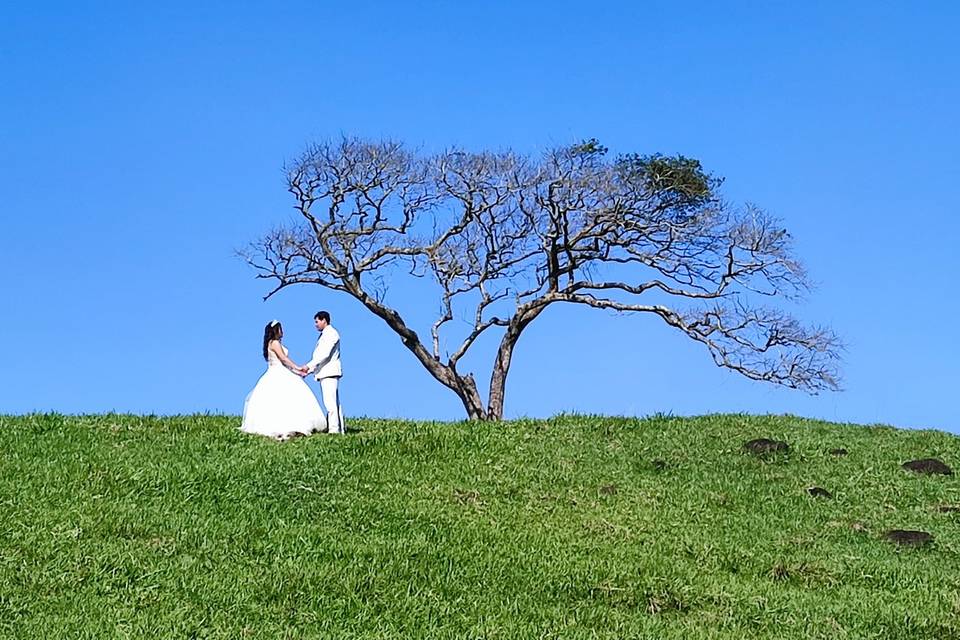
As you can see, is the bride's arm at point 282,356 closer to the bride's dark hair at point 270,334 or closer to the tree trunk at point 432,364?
the bride's dark hair at point 270,334

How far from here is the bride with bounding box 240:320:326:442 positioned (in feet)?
69.5

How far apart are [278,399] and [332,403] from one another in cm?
102

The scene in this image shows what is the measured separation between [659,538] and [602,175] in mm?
18247

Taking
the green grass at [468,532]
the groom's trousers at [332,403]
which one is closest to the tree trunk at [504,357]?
the green grass at [468,532]

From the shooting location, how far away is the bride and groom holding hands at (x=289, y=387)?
2119cm

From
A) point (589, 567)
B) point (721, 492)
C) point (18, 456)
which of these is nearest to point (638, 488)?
point (721, 492)

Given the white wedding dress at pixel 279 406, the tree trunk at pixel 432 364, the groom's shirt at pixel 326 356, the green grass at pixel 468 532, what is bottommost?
the green grass at pixel 468 532

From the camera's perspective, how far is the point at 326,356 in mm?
21297

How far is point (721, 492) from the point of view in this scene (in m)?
19.8

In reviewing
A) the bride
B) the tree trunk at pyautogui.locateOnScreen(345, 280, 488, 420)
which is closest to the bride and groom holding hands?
the bride

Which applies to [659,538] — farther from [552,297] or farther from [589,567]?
[552,297]

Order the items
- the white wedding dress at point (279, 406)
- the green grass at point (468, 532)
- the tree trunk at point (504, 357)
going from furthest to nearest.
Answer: the tree trunk at point (504, 357) → the white wedding dress at point (279, 406) → the green grass at point (468, 532)

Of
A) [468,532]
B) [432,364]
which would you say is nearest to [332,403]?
[468,532]

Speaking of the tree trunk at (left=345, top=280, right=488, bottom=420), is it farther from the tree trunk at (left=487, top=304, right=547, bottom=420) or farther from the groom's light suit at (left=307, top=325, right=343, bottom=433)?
the groom's light suit at (left=307, top=325, right=343, bottom=433)
